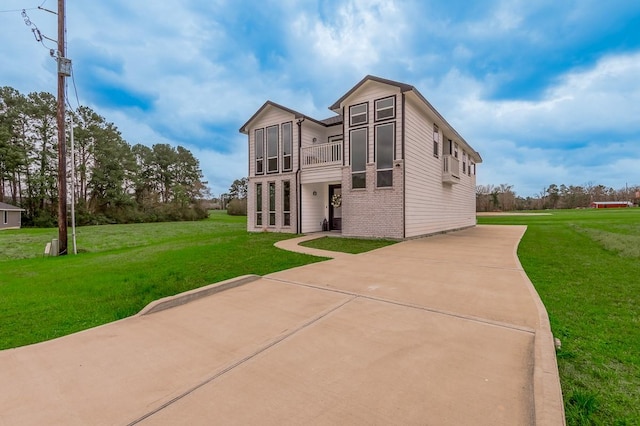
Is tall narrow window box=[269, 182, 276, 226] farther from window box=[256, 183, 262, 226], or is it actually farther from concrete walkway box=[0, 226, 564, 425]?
concrete walkway box=[0, 226, 564, 425]

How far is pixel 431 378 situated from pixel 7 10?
56.4 feet

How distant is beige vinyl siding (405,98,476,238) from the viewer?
1167 centimetres

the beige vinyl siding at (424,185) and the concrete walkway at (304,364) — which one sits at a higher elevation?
the beige vinyl siding at (424,185)

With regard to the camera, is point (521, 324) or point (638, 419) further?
point (521, 324)

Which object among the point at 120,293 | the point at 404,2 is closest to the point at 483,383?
the point at 120,293

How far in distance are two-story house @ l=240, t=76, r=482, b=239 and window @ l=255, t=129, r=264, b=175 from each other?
0.05 metres

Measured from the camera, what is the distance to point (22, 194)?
2956cm

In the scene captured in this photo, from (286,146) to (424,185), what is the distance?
7.15 metres

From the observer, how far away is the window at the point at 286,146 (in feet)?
47.7

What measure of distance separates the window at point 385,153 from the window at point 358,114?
0.82 metres

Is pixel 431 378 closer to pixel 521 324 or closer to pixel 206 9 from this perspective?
pixel 521 324

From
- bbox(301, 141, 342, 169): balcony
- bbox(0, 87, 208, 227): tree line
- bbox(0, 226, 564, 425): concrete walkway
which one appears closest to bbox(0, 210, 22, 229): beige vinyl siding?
bbox(0, 87, 208, 227): tree line

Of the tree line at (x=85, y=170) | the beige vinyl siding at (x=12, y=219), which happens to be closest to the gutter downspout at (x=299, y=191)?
the tree line at (x=85, y=170)

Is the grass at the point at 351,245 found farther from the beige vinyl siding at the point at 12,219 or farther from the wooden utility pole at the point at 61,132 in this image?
the beige vinyl siding at the point at 12,219
